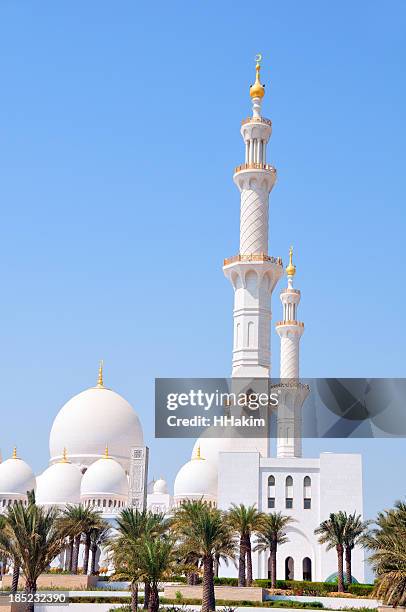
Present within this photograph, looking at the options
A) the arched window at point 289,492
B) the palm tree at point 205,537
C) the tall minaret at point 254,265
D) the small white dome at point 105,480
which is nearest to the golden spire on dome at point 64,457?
the small white dome at point 105,480

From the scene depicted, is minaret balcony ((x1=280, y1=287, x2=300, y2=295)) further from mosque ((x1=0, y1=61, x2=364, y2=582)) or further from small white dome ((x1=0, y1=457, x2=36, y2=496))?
small white dome ((x1=0, y1=457, x2=36, y2=496))

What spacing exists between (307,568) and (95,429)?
17777 mm

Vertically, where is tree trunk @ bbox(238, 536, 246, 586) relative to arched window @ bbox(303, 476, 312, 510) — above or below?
below

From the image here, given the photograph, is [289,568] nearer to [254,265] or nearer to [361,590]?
[361,590]

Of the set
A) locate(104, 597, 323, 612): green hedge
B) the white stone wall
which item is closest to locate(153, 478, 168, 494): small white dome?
the white stone wall

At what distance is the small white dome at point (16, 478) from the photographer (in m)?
58.6

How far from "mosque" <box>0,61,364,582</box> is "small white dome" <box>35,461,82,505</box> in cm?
6

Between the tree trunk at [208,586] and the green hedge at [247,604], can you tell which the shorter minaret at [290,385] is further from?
the tree trunk at [208,586]

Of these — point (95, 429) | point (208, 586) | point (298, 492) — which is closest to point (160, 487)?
point (95, 429)

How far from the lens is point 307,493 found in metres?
49.2

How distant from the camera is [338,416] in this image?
163ft

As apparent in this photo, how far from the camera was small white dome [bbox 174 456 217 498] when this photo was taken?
2165 inches

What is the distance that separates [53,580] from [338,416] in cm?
1726

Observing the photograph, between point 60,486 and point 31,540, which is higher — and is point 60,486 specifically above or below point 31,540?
above
